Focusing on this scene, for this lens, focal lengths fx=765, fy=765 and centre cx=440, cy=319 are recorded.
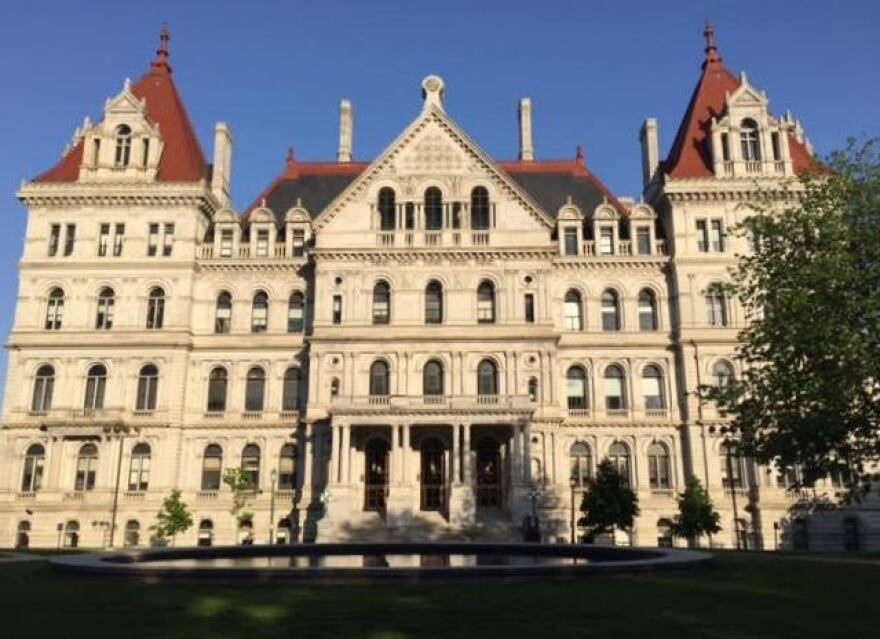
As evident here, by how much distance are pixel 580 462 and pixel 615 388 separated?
4899 mm

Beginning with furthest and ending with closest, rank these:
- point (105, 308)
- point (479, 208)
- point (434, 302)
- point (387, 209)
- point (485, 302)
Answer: point (387, 209) < point (479, 208) < point (105, 308) < point (434, 302) < point (485, 302)

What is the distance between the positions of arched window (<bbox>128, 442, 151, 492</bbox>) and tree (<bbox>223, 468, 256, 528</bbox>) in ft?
15.0

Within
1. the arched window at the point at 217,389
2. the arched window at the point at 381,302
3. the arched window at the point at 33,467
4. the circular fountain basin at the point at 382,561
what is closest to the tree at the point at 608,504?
the circular fountain basin at the point at 382,561

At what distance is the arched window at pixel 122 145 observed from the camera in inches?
1890

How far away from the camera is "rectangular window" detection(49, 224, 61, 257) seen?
46500mm

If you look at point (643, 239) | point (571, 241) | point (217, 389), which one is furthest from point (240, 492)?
point (643, 239)

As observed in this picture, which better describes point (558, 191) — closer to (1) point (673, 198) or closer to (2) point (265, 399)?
(1) point (673, 198)

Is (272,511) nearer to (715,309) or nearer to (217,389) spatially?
(217,389)

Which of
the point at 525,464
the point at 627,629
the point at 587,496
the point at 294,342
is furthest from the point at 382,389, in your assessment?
the point at 627,629

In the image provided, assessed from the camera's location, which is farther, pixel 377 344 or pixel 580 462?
pixel 580 462

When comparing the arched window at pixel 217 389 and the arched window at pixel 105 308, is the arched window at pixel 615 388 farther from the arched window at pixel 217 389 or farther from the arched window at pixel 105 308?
the arched window at pixel 105 308

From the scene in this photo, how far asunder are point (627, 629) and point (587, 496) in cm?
2473

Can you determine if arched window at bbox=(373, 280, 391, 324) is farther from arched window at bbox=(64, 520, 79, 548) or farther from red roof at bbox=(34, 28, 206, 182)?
arched window at bbox=(64, 520, 79, 548)

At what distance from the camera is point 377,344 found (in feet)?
143
